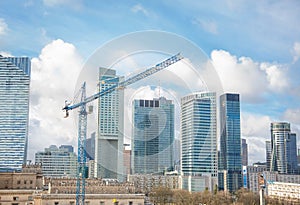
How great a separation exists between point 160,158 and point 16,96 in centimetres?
1965

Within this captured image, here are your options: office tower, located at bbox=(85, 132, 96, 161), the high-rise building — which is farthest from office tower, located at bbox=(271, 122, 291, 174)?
office tower, located at bbox=(85, 132, 96, 161)

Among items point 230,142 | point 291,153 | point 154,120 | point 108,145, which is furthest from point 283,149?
point 154,120

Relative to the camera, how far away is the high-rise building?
2660 inches

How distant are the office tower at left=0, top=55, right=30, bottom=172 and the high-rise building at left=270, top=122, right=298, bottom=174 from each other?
44308 mm

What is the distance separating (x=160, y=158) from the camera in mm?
41219

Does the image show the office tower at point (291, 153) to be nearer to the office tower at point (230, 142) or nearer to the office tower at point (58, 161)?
the office tower at point (230, 142)

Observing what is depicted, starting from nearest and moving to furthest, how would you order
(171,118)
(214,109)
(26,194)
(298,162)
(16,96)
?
(171,118) → (26,194) → (214,109) → (16,96) → (298,162)

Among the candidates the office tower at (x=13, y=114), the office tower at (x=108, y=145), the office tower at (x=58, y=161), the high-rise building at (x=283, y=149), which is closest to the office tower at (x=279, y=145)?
the high-rise building at (x=283, y=149)

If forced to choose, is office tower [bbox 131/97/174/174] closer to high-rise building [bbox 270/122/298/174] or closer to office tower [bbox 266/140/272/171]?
high-rise building [bbox 270/122/298/174]

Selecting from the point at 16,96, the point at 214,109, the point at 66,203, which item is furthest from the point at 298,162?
the point at 66,203

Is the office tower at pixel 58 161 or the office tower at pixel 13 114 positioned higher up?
the office tower at pixel 13 114

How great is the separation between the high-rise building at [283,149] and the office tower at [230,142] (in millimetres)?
14636

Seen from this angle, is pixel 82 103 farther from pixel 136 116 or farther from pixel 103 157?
pixel 103 157

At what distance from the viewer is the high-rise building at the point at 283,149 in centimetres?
6756
